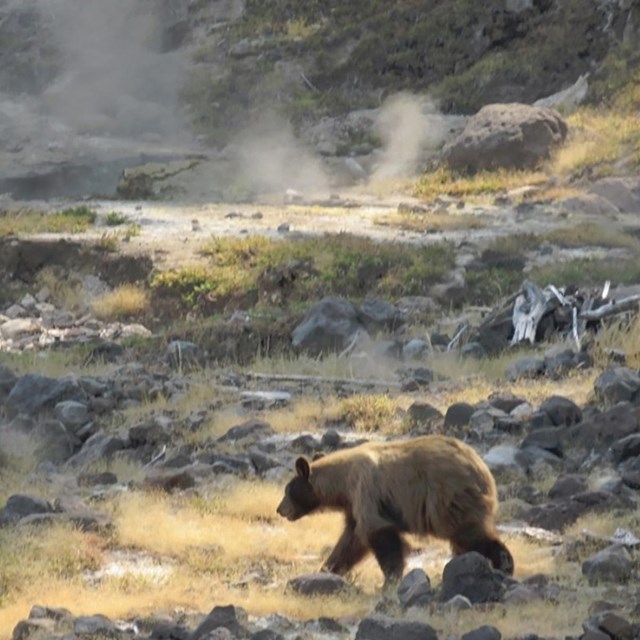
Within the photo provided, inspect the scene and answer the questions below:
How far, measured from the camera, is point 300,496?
791 centimetres

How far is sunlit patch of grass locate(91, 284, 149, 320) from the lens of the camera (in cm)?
2066

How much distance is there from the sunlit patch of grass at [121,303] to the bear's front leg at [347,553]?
13.3 meters

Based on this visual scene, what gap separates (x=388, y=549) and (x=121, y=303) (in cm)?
1388

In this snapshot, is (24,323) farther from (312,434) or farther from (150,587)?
(150,587)

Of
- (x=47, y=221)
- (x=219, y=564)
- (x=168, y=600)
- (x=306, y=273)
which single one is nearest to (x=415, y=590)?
(x=168, y=600)

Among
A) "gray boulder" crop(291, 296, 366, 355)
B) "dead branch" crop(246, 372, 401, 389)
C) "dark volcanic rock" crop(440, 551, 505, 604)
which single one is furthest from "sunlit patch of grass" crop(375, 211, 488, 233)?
"dark volcanic rock" crop(440, 551, 505, 604)

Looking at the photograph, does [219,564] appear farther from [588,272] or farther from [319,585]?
[588,272]

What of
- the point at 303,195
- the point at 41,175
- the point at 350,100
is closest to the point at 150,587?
the point at 303,195

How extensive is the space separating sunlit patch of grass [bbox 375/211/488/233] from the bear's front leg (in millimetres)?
16037

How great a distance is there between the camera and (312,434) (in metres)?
11.2

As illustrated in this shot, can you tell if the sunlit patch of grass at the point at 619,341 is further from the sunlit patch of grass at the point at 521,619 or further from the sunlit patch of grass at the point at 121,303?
the sunlit patch of grass at the point at 121,303

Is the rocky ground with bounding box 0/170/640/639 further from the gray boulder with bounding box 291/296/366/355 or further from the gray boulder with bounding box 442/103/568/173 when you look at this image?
the gray boulder with bounding box 442/103/568/173

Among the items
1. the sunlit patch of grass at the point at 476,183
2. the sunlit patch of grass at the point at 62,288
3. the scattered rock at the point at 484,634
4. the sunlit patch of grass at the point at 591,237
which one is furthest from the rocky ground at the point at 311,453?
the sunlit patch of grass at the point at 476,183

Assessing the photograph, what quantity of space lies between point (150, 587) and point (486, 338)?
7.37 m
